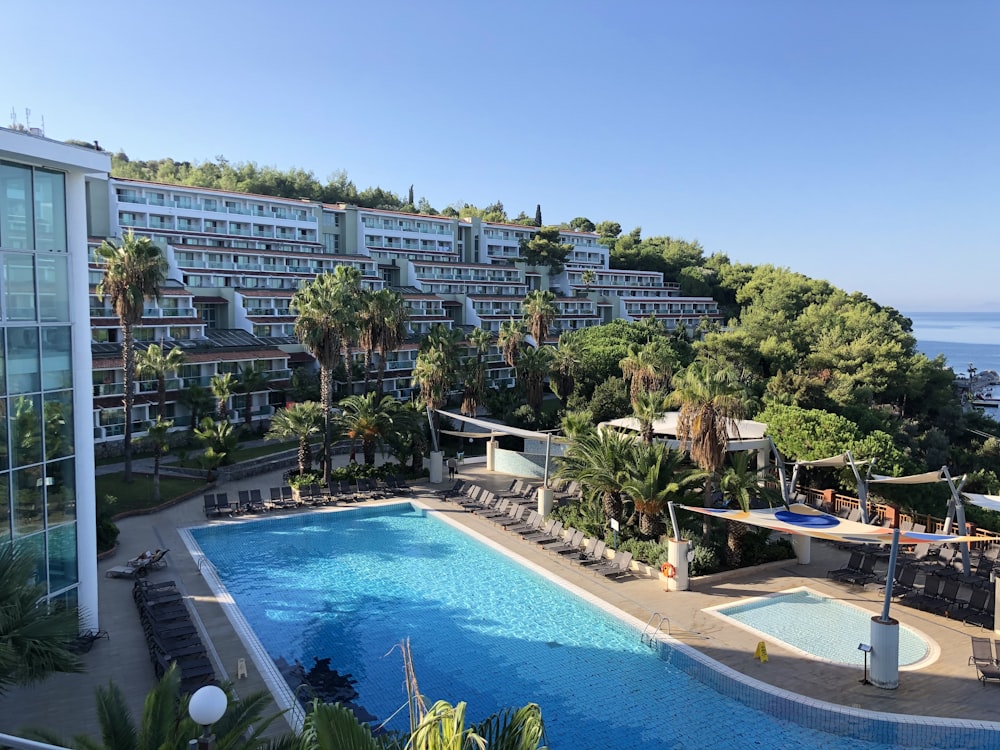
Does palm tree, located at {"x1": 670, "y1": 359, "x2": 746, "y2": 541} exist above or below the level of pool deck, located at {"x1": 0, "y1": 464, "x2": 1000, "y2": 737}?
above

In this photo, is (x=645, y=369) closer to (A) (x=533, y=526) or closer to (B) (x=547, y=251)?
(A) (x=533, y=526)

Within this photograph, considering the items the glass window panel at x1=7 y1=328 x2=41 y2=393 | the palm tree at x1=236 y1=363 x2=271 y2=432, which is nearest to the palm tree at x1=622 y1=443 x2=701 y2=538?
the glass window panel at x1=7 y1=328 x2=41 y2=393

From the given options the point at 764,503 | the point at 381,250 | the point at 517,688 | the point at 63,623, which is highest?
the point at 381,250

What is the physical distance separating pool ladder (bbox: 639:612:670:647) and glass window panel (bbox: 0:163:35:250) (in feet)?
50.5

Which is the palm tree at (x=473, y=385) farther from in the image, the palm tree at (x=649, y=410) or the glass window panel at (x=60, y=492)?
the glass window panel at (x=60, y=492)

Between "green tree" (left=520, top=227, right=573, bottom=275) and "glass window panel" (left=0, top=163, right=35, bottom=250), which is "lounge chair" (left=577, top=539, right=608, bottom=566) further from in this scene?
"green tree" (left=520, top=227, right=573, bottom=275)

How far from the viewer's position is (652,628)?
17.7 m

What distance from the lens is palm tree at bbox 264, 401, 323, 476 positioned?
3222cm

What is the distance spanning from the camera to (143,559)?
21219 mm

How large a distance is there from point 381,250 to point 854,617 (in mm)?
61834

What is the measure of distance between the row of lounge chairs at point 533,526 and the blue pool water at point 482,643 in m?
1.63

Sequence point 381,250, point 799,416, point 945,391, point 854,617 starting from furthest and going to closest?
1. point 381,250
2. point 945,391
3. point 799,416
4. point 854,617

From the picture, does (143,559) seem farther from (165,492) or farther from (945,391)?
(945,391)

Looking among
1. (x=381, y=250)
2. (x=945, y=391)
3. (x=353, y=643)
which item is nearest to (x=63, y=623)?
(x=353, y=643)
